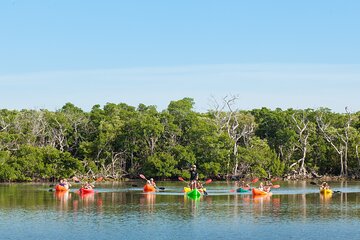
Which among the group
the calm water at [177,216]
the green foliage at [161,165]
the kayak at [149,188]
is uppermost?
the green foliage at [161,165]

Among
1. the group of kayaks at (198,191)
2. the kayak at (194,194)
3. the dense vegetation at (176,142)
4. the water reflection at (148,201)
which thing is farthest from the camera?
the dense vegetation at (176,142)

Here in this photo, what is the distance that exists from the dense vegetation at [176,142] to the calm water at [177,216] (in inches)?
874

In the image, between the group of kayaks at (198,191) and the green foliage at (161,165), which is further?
the green foliage at (161,165)

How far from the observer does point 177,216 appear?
3288 cm

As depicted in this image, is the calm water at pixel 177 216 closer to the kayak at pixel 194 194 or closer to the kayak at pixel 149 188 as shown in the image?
the kayak at pixel 194 194

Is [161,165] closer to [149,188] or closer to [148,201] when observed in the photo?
[149,188]

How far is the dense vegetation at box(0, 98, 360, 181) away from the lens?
69.1m

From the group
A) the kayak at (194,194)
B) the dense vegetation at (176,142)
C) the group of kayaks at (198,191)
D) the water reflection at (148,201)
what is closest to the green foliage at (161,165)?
the dense vegetation at (176,142)

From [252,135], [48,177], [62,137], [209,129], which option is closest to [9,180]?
[48,177]

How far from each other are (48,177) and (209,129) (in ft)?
59.2

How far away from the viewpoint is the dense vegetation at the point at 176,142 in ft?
227

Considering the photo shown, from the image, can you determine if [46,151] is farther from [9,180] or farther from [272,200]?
[272,200]

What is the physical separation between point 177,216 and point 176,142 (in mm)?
41625

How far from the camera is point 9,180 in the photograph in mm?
65375
